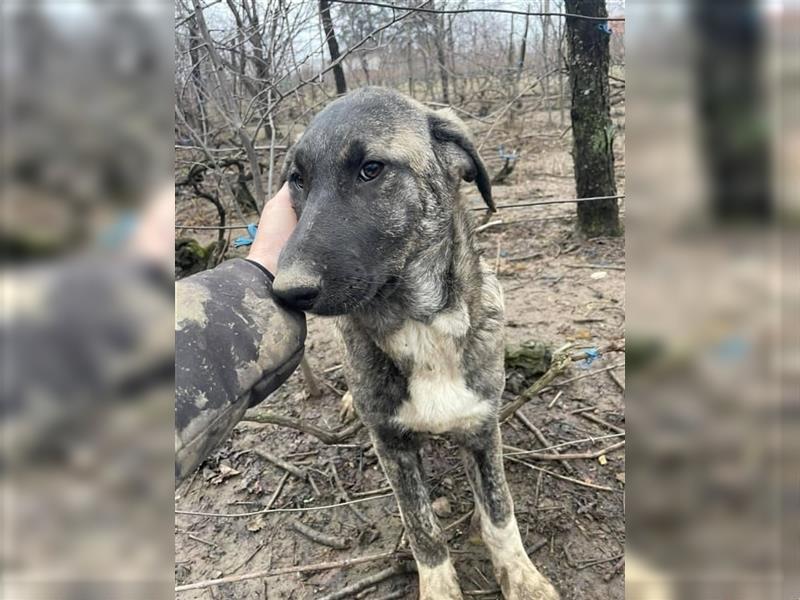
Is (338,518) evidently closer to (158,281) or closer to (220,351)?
(220,351)

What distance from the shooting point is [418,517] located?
2516 mm

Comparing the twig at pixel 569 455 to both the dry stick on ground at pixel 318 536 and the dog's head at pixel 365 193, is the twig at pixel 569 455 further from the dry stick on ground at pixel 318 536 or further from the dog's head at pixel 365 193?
the dog's head at pixel 365 193

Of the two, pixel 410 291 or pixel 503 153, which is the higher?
pixel 503 153

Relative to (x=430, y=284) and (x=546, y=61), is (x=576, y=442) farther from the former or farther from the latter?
(x=546, y=61)

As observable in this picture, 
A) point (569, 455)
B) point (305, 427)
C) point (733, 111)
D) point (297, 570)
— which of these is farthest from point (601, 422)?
point (733, 111)

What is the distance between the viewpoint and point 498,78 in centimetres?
962

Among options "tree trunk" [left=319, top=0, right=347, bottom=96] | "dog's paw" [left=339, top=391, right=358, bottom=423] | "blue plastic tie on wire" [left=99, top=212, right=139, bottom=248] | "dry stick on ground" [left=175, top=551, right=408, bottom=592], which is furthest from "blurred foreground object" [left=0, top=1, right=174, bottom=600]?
"tree trunk" [left=319, top=0, right=347, bottom=96]

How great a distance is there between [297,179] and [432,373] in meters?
1.00

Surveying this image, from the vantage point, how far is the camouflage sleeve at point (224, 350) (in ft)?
5.29

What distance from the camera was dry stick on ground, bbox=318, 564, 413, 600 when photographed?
8.66 feet

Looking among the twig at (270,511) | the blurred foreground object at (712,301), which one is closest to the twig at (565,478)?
the twig at (270,511)

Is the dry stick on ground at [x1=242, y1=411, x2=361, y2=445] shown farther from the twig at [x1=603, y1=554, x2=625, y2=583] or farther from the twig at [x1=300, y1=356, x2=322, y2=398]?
the twig at [x1=603, y1=554, x2=625, y2=583]

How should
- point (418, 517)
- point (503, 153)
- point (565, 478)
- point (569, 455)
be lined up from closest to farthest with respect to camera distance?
point (418, 517), point (565, 478), point (569, 455), point (503, 153)

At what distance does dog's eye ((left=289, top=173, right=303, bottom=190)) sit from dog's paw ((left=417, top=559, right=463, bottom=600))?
5.94 ft
